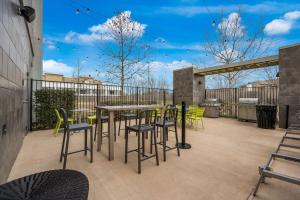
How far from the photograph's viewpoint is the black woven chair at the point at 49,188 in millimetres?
839

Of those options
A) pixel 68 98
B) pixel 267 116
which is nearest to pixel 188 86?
pixel 267 116

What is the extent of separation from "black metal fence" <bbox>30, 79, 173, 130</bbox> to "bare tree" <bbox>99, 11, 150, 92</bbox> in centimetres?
239

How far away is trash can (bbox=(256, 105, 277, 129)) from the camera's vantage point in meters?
5.34

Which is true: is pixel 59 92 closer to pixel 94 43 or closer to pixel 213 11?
pixel 94 43

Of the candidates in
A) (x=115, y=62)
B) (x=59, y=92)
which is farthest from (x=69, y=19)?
(x=59, y=92)

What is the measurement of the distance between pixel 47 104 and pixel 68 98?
706 millimetres

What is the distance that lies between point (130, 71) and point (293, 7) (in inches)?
371

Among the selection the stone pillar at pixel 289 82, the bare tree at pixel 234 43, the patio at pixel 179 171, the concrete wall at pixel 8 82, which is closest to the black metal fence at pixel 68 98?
the patio at pixel 179 171

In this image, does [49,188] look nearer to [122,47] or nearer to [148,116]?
[148,116]

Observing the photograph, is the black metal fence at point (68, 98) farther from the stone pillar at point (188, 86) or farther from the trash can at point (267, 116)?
the trash can at point (267, 116)

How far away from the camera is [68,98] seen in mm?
5629

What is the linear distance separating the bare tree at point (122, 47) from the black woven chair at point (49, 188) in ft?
29.1

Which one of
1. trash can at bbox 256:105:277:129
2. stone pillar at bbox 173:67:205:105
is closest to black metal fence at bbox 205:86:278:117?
stone pillar at bbox 173:67:205:105

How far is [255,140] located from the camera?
4.02m
